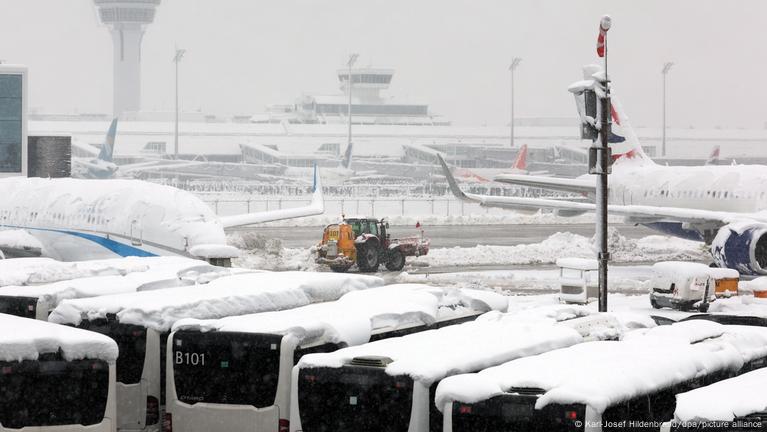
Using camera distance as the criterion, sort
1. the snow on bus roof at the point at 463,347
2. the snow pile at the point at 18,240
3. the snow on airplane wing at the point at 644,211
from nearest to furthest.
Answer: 1. the snow on bus roof at the point at 463,347
2. the snow pile at the point at 18,240
3. the snow on airplane wing at the point at 644,211

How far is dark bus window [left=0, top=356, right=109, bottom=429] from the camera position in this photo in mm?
13516

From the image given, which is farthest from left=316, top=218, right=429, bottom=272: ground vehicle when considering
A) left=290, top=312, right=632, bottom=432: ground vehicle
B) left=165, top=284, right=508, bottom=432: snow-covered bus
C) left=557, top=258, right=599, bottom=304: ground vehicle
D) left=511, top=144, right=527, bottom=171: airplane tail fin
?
left=511, top=144, right=527, bottom=171: airplane tail fin

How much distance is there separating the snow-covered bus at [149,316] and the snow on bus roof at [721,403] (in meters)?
7.66

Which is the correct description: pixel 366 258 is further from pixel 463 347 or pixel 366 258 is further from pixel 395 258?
pixel 463 347

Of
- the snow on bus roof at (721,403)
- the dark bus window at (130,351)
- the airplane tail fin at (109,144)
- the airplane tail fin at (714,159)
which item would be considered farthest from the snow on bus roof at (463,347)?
the airplane tail fin at (714,159)

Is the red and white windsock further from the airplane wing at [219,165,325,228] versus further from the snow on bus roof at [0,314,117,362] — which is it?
the airplane wing at [219,165,325,228]

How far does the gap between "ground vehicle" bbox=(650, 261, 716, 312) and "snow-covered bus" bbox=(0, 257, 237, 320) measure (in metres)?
14.6

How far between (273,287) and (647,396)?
7.71 meters

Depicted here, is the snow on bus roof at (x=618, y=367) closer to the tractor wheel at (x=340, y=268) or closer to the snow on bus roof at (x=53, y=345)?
the snow on bus roof at (x=53, y=345)

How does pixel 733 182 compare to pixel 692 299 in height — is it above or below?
above

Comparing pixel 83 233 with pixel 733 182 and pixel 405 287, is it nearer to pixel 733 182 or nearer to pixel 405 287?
pixel 405 287

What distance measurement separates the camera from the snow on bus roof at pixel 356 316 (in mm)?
14938

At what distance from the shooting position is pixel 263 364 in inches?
567

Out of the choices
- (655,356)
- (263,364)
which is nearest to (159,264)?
(263,364)
